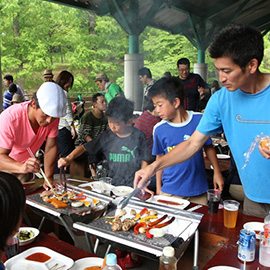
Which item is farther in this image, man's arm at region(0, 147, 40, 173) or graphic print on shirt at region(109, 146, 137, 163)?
graphic print on shirt at region(109, 146, 137, 163)

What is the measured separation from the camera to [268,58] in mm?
24656

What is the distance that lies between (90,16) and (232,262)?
20.4 metres

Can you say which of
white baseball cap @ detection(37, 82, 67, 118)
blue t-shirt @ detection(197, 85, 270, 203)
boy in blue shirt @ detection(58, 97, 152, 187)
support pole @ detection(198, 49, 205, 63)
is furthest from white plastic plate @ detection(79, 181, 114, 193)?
support pole @ detection(198, 49, 205, 63)

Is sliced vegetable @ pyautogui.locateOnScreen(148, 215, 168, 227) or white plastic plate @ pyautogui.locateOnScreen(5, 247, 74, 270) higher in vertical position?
sliced vegetable @ pyautogui.locateOnScreen(148, 215, 168, 227)

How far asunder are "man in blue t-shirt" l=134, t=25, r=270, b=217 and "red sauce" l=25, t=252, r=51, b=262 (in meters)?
0.87

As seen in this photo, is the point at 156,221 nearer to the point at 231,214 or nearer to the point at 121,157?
the point at 231,214

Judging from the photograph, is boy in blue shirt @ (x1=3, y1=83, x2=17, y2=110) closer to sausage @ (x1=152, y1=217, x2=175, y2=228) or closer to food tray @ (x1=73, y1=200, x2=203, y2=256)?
food tray @ (x1=73, y1=200, x2=203, y2=256)

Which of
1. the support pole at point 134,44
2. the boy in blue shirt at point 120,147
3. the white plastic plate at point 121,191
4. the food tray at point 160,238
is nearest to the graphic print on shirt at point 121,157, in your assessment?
the boy in blue shirt at point 120,147

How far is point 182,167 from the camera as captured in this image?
2779mm

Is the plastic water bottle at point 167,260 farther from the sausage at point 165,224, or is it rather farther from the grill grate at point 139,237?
the sausage at point 165,224

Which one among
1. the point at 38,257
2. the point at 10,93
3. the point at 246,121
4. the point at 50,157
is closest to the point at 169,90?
the point at 246,121

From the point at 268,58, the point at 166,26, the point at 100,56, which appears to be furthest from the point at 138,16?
the point at 268,58

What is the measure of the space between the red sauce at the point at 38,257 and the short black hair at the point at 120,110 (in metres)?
1.85

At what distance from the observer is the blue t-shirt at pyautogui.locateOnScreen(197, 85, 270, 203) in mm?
1965
